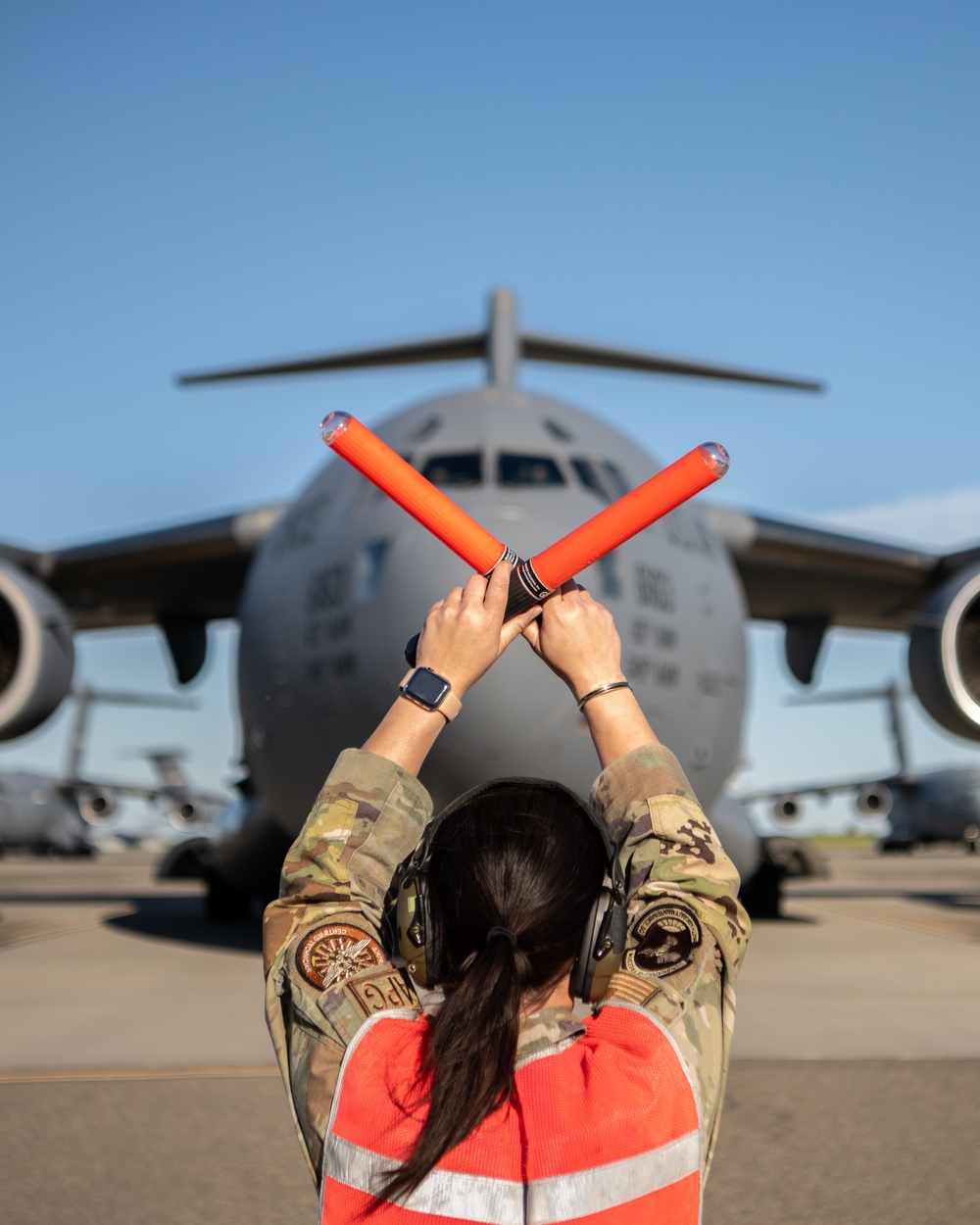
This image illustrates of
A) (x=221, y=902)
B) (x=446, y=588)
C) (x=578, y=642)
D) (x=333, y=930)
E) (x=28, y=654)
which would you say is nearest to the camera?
(x=333, y=930)

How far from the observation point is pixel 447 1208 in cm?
117

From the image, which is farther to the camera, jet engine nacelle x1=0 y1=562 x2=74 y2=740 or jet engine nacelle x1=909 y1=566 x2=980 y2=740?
jet engine nacelle x1=0 y1=562 x2=74 y2=740

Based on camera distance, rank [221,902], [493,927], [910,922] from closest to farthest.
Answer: [493,927], [221,902], [910,922]

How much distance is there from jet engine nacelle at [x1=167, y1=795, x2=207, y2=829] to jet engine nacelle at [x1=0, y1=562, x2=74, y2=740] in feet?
89.5

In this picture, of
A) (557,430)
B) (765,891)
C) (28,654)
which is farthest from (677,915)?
(765,891)

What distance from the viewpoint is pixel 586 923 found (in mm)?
1351

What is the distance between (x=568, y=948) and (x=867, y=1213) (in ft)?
7.03

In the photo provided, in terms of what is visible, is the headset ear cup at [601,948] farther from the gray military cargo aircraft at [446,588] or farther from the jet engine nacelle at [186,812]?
the jet engine nacelle at [186,812]

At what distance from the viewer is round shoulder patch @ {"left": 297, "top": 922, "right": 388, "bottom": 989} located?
1354 millimetres

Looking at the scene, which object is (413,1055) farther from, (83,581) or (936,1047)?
(83,581)

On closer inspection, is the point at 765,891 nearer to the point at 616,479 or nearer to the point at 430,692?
the point at 616,479

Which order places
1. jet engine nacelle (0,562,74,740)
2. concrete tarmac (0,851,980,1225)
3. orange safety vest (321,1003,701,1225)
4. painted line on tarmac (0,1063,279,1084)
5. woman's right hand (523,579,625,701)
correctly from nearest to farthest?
orange safety vest (321,1003,701,1225) → woman's right hand (523,579,625,701) → concrete tarmac (0,851,980,1225) → painted line on tarmac (0,1063,279,1084) → jet engine nacelle (0,562,74,740)

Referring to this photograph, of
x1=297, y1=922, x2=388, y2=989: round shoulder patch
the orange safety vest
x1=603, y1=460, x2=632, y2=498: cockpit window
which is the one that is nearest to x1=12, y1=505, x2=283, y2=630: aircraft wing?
x1=603, y1=460, x2=632, y2=498: cockpit window

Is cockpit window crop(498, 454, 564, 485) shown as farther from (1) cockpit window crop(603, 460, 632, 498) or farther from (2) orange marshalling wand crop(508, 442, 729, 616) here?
(2) orange marshalling wand crop(508, 442, 729, 616)
